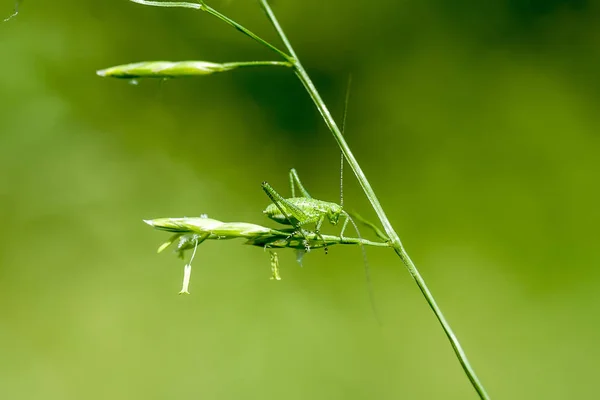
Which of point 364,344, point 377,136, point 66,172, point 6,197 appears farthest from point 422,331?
point 6,197

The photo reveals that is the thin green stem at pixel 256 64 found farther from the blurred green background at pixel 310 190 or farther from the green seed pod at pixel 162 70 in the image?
the blurred green background at pixel 310 190

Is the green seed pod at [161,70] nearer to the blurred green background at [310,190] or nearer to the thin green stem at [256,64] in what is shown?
the thin green stem at [256,64]

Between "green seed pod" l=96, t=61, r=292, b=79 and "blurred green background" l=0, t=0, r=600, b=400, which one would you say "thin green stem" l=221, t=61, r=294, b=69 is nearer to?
"green seed pod" l=96, t=61, r=292, b=79

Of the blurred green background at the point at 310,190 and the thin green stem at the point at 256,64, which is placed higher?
the thin green stem at the point at 256,64

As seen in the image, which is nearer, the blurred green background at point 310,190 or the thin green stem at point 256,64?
the thin green stem at point 256,64

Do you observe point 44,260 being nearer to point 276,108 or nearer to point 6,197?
point 6,197

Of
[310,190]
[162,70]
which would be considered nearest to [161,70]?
[162,70]

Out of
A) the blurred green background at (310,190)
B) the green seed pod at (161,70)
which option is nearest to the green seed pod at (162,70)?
the green seed pod at (161,70)

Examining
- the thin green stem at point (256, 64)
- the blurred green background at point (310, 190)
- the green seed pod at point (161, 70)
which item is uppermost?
the thin green stem at point (256, 64)
